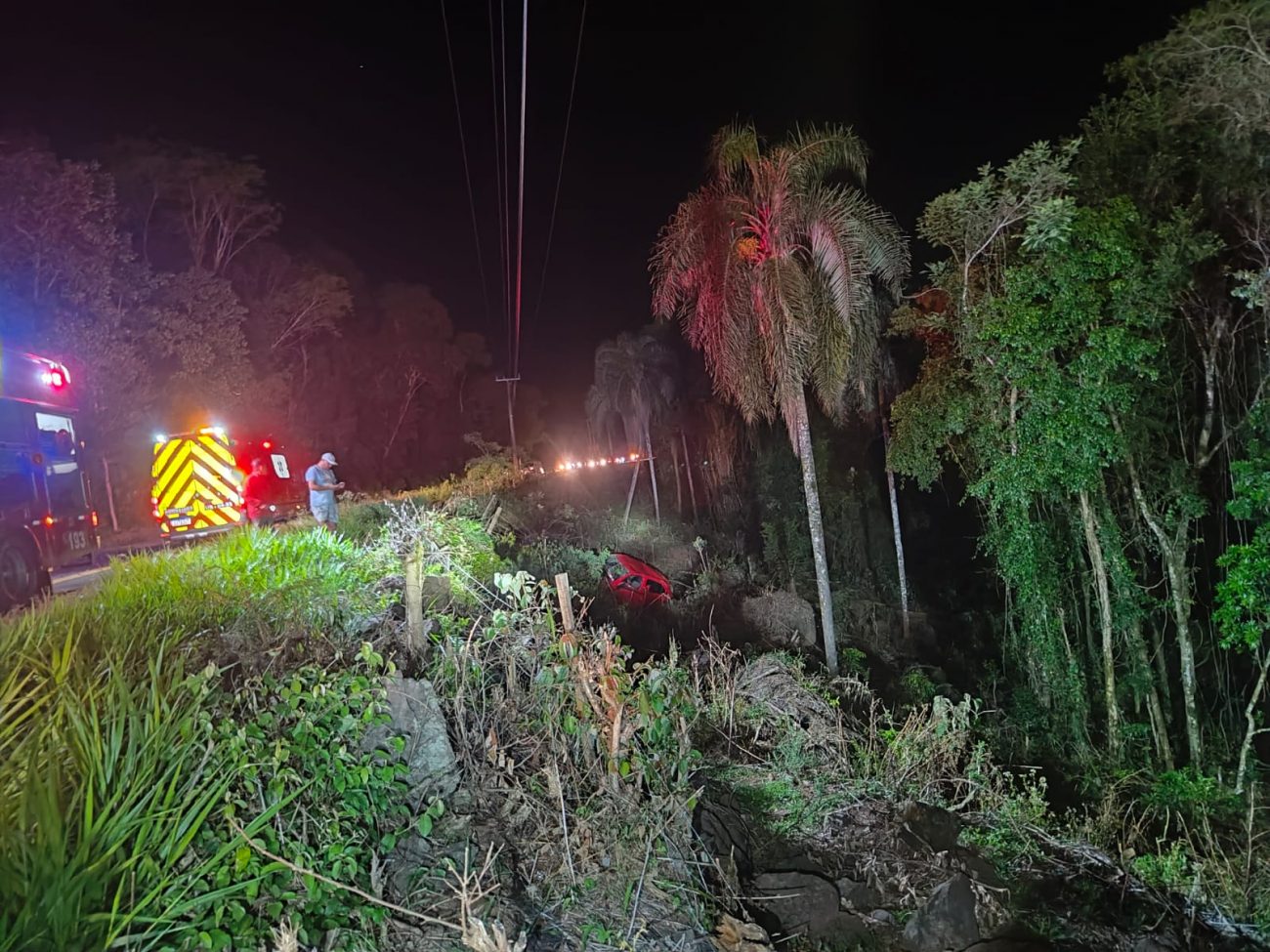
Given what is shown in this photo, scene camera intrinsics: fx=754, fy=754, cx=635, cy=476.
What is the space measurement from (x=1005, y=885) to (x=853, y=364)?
28.5ft

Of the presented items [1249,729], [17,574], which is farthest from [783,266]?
[17,574]

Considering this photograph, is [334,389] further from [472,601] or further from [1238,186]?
[1238,186]

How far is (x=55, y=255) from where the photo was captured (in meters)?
16.9

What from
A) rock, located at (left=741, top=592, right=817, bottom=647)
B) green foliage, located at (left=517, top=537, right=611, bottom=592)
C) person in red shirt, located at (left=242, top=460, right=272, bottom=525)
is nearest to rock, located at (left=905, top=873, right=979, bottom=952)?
green foliage, located at (left=517, top=537, right=611, bottom=592)

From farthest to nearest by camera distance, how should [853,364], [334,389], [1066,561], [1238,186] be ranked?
1. [334,389]
2. [853,364]
3. [1066,561]
4. [1238,186]

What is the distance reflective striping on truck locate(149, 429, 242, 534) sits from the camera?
A: 12719 millimetres

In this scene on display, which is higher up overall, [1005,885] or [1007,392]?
[1007,392]

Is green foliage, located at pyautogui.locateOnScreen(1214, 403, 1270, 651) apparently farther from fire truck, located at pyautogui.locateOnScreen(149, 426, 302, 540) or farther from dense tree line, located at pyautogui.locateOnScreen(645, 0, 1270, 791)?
fire truck, located at pyautogui.locateOnScreen(149, 426, 302, 540)

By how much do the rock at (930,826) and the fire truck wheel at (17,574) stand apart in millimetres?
8919

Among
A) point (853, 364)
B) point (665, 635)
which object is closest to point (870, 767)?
point (665, 635)

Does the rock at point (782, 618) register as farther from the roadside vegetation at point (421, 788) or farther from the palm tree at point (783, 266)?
the roadside vegetation at point (421, 788)

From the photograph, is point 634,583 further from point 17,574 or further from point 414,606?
point 17,574

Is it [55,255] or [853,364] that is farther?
[55,255]

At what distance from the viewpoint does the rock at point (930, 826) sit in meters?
6.08
